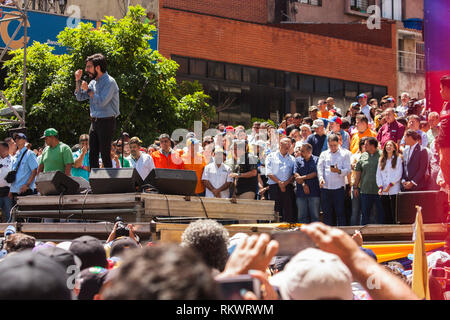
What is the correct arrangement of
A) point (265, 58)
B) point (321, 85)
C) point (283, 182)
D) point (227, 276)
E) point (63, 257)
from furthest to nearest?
point (321, 85), point (265, 58), point (283, 182), point (63, 257), point (227, 276)

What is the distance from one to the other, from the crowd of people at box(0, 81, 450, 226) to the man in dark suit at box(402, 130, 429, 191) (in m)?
0.02

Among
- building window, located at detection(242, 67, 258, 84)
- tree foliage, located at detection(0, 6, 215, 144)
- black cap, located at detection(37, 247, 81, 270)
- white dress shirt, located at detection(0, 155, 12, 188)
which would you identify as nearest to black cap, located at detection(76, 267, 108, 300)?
black cap, located at detection(37, 247, 81, 270)

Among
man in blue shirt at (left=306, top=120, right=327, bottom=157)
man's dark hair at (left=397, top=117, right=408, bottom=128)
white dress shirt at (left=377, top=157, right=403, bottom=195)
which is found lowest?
white dress shirt at (left=377, top=157, right=403, bottom=195)

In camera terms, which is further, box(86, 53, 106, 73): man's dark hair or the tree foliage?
the tree foliage

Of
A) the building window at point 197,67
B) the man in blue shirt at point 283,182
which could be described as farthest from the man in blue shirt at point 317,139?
the building window at point 197,67

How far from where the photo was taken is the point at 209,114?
75.3 feet

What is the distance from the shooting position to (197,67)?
28312 mm

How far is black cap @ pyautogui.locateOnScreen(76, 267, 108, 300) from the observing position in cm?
357

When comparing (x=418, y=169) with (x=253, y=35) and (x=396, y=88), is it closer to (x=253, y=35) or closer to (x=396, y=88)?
(x=253, y=35)

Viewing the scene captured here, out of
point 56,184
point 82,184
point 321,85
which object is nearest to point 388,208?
point 82,184

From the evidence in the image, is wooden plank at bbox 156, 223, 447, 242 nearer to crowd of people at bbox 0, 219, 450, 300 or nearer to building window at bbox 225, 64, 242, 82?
crowd of people at bbox 0, 219, 450, 300

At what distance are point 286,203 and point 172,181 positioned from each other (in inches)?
142

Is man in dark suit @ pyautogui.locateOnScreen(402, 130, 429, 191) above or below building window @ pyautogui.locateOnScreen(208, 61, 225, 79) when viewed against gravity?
below

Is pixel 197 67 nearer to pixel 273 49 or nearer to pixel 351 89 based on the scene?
pixel 273 49
